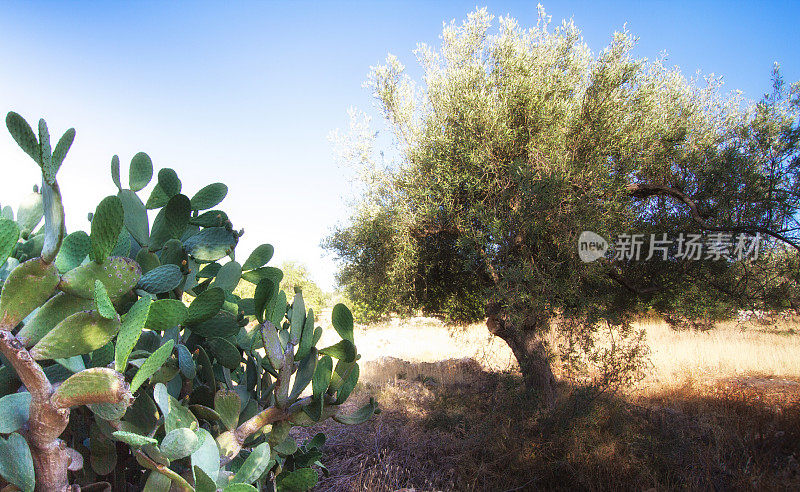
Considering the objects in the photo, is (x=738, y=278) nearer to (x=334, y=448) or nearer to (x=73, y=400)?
(x=334, y=448)

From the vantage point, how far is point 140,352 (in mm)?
985

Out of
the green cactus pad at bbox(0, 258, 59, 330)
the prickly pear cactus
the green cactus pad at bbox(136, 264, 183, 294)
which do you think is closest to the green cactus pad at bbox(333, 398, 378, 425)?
the prickly pear cactus

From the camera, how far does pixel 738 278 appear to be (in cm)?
730

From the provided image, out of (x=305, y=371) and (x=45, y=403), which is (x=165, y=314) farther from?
(x=305, y=371)

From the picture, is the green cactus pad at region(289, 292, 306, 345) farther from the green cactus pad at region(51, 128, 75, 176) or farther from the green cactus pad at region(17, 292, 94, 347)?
the green cactus pad at region(51, 128, 75, 176)

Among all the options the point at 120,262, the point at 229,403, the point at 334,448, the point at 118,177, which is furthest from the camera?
the point at 334,448

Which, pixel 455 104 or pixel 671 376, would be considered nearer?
pixel 455 104

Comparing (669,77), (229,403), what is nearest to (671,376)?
(669,77)

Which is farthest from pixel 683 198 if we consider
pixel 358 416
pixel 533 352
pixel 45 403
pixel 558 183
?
pixel 45 403

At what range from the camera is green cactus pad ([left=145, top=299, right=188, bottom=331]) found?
2.95 feet

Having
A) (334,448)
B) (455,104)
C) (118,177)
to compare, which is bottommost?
(334,448)

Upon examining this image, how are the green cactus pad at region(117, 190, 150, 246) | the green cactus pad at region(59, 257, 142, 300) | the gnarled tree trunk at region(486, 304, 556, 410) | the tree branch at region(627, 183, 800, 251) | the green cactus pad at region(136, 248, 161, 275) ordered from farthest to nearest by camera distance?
the gnarled tree trunk at region(486, 304, 556, 410) < the tree branch at region(627, 183, 800, 251) < the green cactus pad at region(117, 190, 150, 246) < the green cactus pad at region(136, 248, 161, 275) < the green cactus pad at region(59, 257, 142, 300)

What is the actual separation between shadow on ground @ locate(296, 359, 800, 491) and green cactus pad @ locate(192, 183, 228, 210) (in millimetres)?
4215

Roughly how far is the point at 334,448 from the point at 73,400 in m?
6.36
